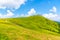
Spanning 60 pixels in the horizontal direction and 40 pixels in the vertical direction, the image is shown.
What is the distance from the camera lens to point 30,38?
71188 mm

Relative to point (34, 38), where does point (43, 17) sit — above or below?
above

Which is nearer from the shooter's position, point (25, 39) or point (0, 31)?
point (25, 39)

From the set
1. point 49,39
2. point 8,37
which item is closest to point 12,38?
point 8,37

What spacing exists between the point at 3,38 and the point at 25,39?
9796 millimetres

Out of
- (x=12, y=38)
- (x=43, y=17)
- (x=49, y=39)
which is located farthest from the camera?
(x=43, y=17)

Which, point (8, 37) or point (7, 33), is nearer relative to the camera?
point (8, 37)

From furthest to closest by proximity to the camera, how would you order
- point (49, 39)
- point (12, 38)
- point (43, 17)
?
point (43, 17), point (49, 39), point (12, 38)

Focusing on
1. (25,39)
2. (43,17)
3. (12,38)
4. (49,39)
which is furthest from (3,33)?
(43,17)

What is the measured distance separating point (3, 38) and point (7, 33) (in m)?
5.91

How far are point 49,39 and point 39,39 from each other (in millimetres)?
5181

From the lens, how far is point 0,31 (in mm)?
77375

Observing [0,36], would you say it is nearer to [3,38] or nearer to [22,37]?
[3,38]

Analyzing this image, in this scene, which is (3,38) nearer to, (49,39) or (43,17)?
(49,39)

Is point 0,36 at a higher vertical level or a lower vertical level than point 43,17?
lower
